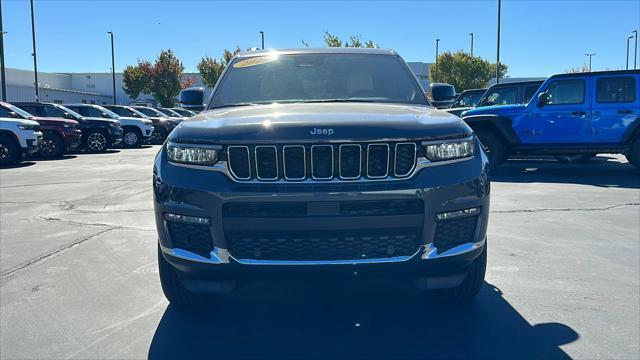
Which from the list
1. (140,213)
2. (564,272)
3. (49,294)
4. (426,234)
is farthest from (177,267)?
(140,213)

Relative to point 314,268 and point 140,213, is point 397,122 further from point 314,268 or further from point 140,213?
point 140,213

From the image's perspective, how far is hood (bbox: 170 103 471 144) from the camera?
268 centimetres

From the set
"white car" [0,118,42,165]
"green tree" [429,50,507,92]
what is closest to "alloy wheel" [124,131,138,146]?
"white car" [0,118,42,165]

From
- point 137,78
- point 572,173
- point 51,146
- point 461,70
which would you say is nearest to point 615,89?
point 572,173

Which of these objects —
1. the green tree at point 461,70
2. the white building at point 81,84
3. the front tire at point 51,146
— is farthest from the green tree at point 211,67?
the front tire at point 51,146

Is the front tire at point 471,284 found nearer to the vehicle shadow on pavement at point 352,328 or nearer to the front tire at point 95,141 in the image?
the vehicle shadow on pavement at point 352,328

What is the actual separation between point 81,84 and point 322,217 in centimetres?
7326

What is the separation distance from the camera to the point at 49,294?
3.84 meters

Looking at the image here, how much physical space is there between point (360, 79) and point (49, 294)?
9.30 feet

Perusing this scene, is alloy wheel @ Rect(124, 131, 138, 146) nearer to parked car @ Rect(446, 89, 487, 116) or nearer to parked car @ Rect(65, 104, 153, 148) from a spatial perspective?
parked car @ Rect(65, 104, 153, 148)

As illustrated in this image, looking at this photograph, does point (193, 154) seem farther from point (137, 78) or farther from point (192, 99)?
point (137, 78)

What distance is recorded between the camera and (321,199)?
2.60 m

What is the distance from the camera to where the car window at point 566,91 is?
10273 mm

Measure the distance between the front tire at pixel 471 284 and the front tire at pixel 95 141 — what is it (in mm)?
16697
